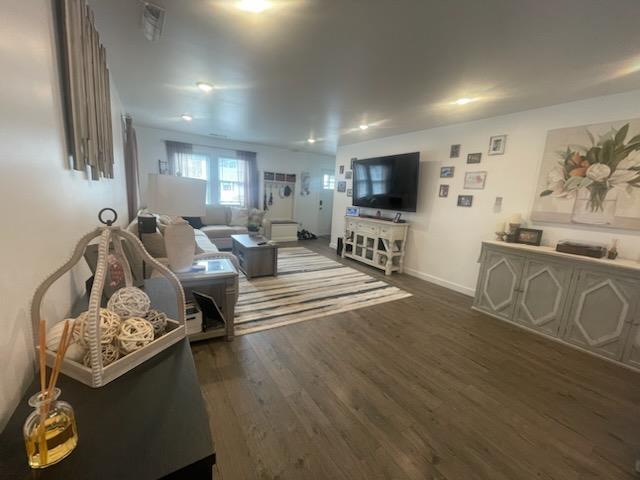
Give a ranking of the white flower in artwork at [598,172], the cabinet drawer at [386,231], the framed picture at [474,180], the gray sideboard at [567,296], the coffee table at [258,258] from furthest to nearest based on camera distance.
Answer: the cabinet drawer at [386,231], the coffee table at [258,258], the framed picture at [474,180], the white flower in artwork at [598,172], the gray sideboard at [567,296]

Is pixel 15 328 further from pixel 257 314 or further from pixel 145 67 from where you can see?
pixel 145 67

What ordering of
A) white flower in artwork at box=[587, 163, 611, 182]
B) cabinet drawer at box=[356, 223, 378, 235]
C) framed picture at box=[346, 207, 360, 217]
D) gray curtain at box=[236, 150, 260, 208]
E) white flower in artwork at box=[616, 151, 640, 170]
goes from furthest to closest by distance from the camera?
gray curtain at box=[236, 150, 260, 208] → framed picture at box=[346, 207, 360, 217] → cabinet drawer at box=[356, 223, 378, 235] → white flower in artwork at box=[587, 163, 611, 182] → white flower in artwork at box=[616, 151, 640, 170]

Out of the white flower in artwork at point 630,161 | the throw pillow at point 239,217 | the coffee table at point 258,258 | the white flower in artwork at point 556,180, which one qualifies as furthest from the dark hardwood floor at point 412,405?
the throw pillow at point 239,217

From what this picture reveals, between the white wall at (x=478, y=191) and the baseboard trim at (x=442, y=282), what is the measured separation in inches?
0.6

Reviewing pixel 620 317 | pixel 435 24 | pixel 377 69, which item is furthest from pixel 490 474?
pixel 377 69

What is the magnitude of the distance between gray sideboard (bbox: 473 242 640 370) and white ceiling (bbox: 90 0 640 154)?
61.5 inches

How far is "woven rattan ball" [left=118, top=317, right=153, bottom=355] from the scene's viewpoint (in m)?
0.81

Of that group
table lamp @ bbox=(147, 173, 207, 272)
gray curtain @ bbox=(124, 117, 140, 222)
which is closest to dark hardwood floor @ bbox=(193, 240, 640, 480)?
table lamp @ bbox=(147, 173, 207, 272)

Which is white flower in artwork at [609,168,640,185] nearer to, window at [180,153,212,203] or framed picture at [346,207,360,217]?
framed picture at [346,207,360,217]

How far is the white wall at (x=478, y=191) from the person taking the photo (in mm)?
2545

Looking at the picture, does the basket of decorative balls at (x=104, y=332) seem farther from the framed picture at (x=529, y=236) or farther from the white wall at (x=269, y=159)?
the white wall at (x=269, y=159)

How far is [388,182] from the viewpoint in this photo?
445 centimetres

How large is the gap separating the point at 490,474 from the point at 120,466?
5.32ft

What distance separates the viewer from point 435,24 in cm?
157
